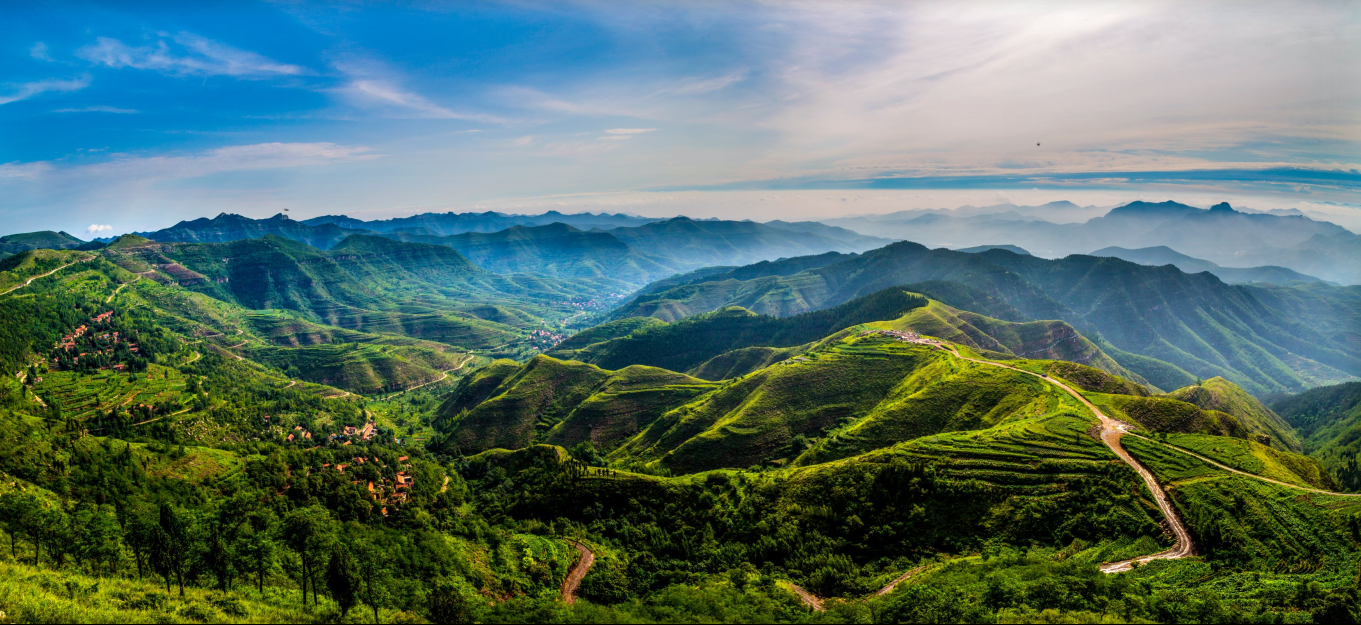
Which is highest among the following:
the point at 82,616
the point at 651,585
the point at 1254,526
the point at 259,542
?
the point at 82,616

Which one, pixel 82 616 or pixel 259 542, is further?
pixel 259 542

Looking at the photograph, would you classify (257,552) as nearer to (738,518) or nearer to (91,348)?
(738,518)

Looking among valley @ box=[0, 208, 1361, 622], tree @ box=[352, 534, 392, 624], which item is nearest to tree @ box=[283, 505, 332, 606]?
valley @ box=[0, 208, 1361, 622]

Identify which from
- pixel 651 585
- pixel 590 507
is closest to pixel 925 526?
pixel 651 585

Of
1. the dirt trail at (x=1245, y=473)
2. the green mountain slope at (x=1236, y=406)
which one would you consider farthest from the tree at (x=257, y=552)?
the green mountain slope at (x=1236, y=406)

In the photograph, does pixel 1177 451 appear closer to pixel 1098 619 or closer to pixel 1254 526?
pixel 1254 526

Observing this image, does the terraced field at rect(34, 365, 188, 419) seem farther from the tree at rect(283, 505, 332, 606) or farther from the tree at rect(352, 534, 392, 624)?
the tree at rect(352, 534, 392, 624)

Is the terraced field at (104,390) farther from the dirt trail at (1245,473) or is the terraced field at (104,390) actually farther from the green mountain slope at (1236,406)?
the green mountain slope at (1236,406)

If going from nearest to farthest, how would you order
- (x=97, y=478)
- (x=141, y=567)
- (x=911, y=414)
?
1. (x=141, y=567)
2. (x=97, y=478)
3. (x=911, y=414)
